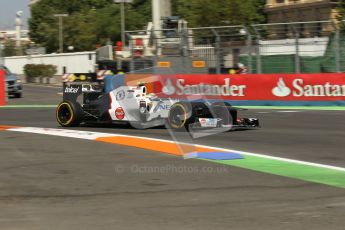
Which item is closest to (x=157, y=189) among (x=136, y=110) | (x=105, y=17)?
(x=136, y=110)

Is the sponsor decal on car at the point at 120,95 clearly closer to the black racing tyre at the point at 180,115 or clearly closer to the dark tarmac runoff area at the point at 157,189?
the black racing tyre at the point at 180,115

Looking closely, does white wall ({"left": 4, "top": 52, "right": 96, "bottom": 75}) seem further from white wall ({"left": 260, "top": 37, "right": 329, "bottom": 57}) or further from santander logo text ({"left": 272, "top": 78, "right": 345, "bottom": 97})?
santander logo text ({"left": 272, "top": 78, "right": 345, "bottom": 97})

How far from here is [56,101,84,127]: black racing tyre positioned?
13.1 meters

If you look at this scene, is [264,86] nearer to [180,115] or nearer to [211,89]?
[211,89]

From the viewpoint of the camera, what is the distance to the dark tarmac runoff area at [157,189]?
18.1ft

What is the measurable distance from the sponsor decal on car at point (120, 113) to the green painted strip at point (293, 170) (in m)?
4.11

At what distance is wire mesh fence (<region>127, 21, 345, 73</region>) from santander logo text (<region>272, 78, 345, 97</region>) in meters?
1.14

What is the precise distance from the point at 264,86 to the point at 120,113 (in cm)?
869

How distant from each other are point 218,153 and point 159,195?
9.96 ft

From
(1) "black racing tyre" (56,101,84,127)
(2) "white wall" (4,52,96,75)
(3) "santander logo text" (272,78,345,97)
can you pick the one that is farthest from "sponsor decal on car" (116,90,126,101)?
(2) "white wall" (4,52,96,75)

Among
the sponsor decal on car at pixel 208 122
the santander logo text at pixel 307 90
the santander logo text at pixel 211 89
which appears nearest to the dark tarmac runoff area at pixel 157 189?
the sponsor decal on car at pixel 208 122

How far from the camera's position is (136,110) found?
12.5 m

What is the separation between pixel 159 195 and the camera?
6590 millimetres

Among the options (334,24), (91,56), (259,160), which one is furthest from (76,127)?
(91,56)
